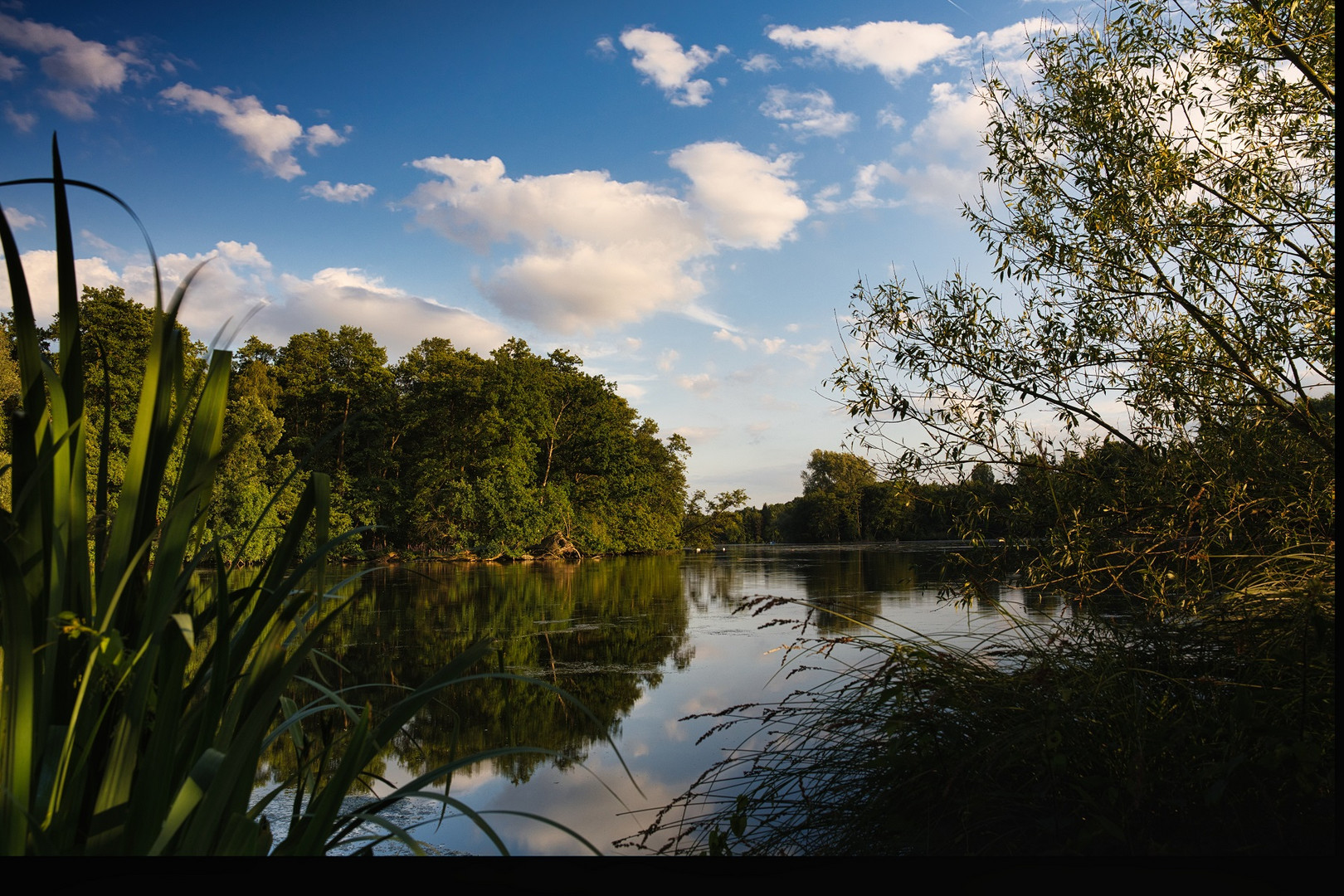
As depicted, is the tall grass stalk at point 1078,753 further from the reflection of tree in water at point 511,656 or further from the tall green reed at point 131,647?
the tall green reed at point 131,647

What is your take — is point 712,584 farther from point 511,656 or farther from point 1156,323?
point 1156,323

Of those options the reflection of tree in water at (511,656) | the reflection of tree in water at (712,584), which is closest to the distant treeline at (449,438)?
the reflection of tree in water at (712,584)

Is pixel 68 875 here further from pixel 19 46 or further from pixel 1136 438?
pixel 1136 438

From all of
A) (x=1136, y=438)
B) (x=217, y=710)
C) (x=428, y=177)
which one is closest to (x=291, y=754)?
(x=428, y=177)

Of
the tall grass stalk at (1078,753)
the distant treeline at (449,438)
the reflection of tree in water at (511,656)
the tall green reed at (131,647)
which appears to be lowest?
the reflection of tree in water at (511,656)

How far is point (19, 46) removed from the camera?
4.19 feet

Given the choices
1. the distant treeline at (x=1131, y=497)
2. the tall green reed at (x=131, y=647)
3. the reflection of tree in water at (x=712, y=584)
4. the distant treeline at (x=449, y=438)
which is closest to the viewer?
the tall green reed at (x=131, y=647)

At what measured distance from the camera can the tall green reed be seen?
0.83 meters

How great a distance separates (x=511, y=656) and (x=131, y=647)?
211 inches

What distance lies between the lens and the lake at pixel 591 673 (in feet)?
10.2

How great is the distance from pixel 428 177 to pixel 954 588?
2.79 metres

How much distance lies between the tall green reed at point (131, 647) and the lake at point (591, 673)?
247 millimetres

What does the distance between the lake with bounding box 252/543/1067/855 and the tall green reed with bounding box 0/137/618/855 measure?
0.25m

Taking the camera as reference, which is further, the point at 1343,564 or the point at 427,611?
the point at 427,611
